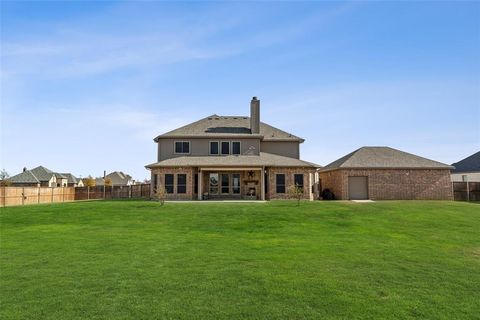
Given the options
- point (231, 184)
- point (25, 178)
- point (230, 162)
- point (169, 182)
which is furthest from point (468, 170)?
point (25, 178)

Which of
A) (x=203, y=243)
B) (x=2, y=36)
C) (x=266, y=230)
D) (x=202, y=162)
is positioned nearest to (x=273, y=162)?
(x=202, y=162)

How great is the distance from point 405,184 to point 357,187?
383cm

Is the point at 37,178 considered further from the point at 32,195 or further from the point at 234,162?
the point at 234,162

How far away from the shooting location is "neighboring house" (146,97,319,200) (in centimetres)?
2698

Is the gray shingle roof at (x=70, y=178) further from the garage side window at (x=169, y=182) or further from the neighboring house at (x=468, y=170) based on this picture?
the neighboring house at (x=468, y=170)

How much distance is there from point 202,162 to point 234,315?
2187 cm

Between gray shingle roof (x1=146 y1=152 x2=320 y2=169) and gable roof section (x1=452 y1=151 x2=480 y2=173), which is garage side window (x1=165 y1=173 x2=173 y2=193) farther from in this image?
gable roof section (x1=452 y1=151 x2=480 y2=173)

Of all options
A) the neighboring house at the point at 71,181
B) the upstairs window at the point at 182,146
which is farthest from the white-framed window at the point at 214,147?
the neighboring house at the point at 71,181

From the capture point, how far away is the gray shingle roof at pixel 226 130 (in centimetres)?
2997

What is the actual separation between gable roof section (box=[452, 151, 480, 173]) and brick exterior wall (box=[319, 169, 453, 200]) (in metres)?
10.8

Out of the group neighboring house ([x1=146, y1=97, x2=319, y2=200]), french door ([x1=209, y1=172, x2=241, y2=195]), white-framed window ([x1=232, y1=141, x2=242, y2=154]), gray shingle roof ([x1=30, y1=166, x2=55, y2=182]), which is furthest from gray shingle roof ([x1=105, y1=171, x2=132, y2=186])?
french door ([x1=209, y1=172, x2=241, y2=195])

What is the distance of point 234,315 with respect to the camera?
570 cm

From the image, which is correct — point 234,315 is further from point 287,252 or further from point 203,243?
point 203,243

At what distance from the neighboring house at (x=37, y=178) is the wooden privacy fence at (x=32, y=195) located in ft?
89.9
